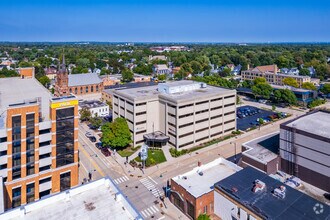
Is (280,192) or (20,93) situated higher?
Answer: (20,93)

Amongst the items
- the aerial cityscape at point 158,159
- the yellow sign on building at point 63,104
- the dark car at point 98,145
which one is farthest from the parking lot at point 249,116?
the yellow sign on building at point 63,104

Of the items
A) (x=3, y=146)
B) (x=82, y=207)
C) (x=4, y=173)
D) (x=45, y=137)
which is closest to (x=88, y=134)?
(x=45, y=137)

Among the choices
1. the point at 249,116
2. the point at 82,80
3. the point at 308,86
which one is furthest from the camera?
the point at 82,80

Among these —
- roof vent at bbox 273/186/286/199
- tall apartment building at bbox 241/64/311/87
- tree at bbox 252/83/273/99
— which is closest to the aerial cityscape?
roof vent at bbox 273/186/286/199

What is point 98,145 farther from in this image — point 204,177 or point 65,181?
point 204,177

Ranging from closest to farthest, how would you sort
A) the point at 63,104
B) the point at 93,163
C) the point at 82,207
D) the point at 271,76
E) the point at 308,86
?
the point at 82,207 → the point at 63,104 → the point at 93,163 → the point at 308,86 → the point at 271,76

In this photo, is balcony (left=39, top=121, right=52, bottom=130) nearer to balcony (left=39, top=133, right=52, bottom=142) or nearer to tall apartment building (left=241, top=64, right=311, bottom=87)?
balcony (left=39, top=133, right=52, bottom=142)

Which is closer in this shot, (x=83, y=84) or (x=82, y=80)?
(x=83, y=84)

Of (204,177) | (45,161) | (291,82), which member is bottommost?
(204,177)
